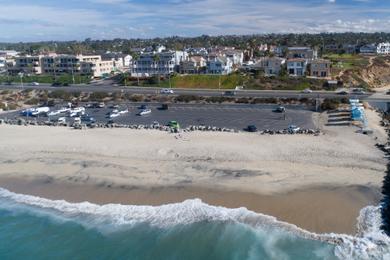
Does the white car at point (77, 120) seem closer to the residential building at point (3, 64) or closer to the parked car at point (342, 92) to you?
the parked car at point (342, 92)

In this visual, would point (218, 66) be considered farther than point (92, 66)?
No

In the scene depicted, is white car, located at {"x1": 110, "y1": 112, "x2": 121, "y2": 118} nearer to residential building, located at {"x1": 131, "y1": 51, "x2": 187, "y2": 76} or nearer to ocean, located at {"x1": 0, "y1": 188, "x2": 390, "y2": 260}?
ocean, located at {"x1": 0, "y1": 188, "x2": 390, "y2": 260}

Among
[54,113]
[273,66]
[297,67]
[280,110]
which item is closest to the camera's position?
[280,110]

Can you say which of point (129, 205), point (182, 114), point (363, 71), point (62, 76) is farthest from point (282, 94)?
point (62, 76)

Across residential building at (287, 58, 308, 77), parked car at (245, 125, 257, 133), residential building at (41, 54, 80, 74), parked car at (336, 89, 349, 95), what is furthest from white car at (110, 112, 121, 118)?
residential building at (41, 54, 80, 74)

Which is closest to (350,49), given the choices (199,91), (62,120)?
(199,91)

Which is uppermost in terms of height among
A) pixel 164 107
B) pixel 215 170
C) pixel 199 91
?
pixel 199 91

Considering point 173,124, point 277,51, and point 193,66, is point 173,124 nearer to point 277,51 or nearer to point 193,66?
point 193,66

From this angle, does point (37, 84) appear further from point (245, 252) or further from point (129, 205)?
point (245, 252)
